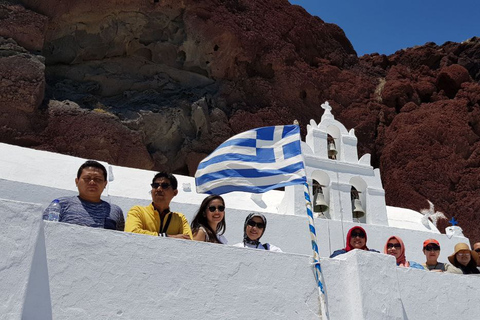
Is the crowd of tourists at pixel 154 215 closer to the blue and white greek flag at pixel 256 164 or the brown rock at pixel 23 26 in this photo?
the blue and white greek flag at pixel 256 164

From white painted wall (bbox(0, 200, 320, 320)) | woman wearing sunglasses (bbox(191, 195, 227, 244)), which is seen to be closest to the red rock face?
woman wearing sunglasses (bbox(191, 195, 227, 244))

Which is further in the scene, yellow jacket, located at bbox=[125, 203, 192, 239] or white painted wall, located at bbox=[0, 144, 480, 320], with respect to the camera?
yellow jacket, located at bbox=[125, 203, 192, 239]

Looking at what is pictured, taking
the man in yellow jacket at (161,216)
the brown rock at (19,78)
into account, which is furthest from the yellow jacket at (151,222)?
the brown rock at (19,78)

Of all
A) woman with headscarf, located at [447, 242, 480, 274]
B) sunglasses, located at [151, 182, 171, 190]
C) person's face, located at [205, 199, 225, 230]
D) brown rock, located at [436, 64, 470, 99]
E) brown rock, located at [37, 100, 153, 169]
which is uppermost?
brown rock, located at [436, 64, 470, 99]

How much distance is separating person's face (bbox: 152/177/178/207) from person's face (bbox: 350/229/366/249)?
1.99 meters

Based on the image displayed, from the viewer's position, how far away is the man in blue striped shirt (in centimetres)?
446

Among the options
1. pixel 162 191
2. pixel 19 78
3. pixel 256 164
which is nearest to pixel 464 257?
pixel 256 164

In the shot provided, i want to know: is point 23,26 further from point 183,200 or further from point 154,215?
point 154,215

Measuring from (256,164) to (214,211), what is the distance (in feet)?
3.46

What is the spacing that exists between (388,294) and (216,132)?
560 inches

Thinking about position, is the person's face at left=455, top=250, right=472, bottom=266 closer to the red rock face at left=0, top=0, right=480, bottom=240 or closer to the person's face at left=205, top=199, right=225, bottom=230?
the person's face at left=205, top=199, right=225, bottom=230

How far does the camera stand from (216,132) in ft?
62.1

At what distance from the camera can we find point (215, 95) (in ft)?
64.3

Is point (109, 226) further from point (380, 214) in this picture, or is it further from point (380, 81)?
point (380, 81)
